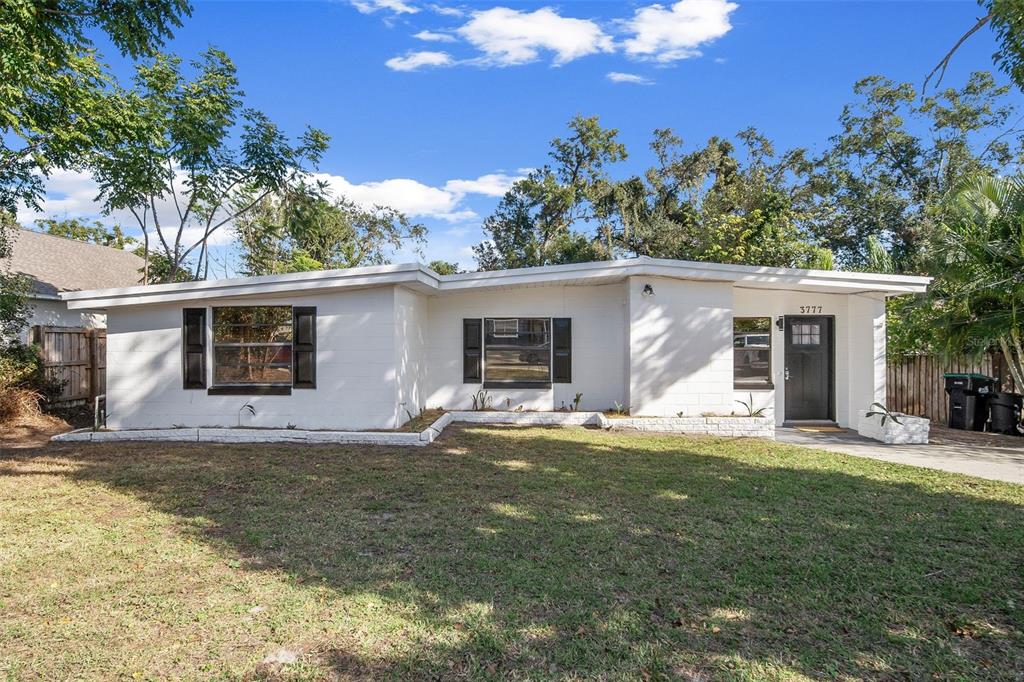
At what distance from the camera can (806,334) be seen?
34.2 feet

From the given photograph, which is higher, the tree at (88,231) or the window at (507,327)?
the tree at (88,231)

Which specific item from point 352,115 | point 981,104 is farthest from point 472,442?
point 981,104

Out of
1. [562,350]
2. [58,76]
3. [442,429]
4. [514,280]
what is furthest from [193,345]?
[562,350]

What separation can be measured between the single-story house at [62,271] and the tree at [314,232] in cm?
376

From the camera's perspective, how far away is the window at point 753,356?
→ 1027 cm

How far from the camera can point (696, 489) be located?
5766 millimetres

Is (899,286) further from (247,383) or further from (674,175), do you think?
(674,175)

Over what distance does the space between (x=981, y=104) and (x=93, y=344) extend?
2772 cm

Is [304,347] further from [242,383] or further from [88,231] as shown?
[88,231]

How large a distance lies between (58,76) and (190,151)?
372 cm

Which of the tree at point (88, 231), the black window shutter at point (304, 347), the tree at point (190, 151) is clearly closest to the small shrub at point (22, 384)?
the tree at point (190, 151)

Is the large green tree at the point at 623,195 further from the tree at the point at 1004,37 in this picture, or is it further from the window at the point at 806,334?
the tree at the point at 1004,37

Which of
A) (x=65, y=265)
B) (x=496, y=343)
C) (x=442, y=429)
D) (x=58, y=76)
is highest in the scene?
(x=58, y=76)

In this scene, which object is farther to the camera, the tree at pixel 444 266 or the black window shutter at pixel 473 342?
the tree at pixel 444 266
